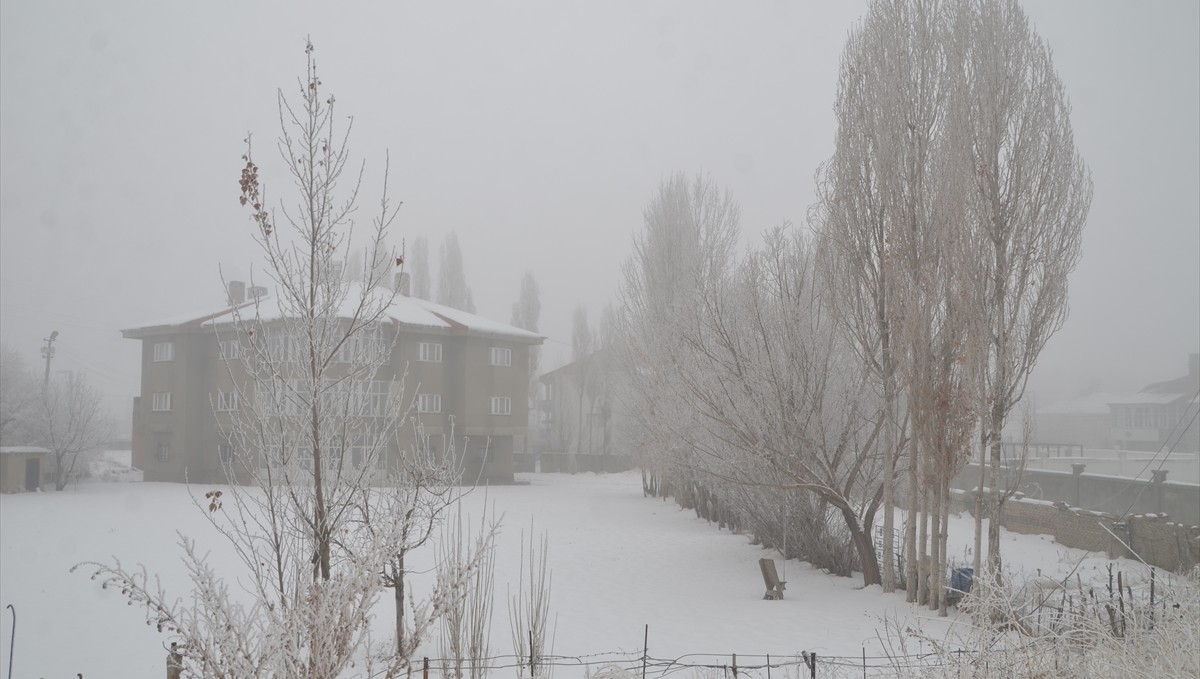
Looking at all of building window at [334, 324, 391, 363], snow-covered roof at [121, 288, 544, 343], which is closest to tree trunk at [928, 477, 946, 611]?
building window at [334, 324, 391, 363]

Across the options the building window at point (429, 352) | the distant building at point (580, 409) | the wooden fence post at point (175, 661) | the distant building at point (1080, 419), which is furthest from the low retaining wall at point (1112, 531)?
the distant building at point (1080, 419)

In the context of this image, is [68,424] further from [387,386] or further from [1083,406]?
[1083,406]

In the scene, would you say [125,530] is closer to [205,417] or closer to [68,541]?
[68,541]

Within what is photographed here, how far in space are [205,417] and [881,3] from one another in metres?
29.8

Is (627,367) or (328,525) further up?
(627,367)

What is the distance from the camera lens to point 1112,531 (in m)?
14.8

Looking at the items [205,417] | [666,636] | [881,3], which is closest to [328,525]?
[666,636]

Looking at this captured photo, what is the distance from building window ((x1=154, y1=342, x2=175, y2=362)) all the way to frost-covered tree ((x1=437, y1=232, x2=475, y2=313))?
21.9 m

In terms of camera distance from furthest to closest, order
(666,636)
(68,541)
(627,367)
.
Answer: (627,367) → (68,541) → (666,636)

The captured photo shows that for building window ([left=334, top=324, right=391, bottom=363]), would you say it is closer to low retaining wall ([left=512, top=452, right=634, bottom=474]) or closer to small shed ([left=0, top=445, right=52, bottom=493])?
small shed ([left=0, top=445, right=52, bottom=493])

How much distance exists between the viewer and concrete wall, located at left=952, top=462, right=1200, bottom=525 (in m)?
17.6

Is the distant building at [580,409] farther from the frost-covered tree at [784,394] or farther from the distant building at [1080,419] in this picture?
the distant building at [1080,419]

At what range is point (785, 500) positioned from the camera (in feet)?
45.4

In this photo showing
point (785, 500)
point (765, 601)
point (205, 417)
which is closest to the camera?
point (765, 601)
